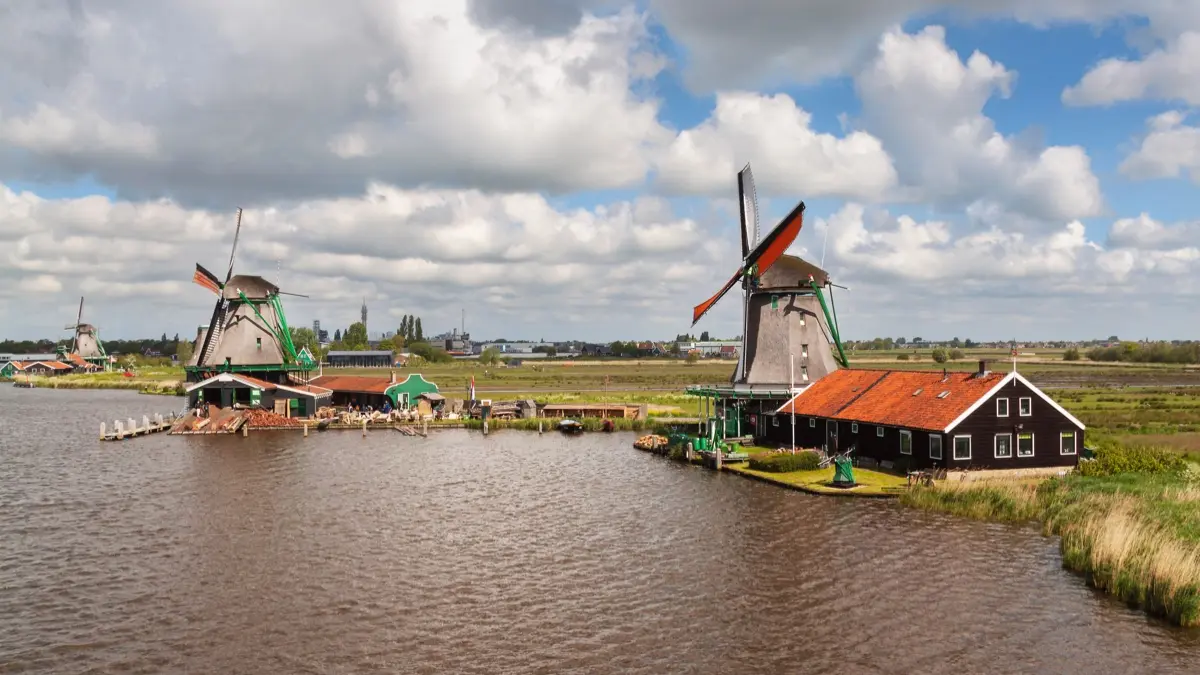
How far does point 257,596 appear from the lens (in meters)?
24.0

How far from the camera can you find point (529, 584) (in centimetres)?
2481

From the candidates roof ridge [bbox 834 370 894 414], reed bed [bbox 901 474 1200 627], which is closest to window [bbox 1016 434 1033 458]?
reed bed [bbox 901 474 1200 627]

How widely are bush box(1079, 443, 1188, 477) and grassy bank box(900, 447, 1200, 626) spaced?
11 cm

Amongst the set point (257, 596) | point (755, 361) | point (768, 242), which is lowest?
point (257, 596)

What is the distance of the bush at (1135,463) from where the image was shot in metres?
36.1

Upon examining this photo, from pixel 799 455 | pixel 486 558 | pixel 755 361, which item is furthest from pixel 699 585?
pixel 755 361

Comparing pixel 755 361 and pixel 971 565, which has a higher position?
pixel 755 361

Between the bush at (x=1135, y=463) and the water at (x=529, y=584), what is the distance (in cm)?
917

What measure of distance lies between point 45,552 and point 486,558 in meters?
14.7

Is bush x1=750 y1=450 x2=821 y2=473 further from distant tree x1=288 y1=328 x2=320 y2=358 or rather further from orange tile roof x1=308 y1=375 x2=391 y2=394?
distant tree x1=288 y1=328 x2=320 y2=358

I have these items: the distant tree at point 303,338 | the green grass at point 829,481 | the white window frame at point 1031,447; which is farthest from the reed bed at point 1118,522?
the distant tree at point 303,338

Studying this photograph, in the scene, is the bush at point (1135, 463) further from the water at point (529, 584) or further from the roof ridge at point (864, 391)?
the roof ridge at point (864, 391)

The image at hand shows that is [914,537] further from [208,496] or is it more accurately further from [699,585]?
[208,496]

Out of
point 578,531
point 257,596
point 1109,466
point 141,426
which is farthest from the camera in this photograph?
point 141,426
